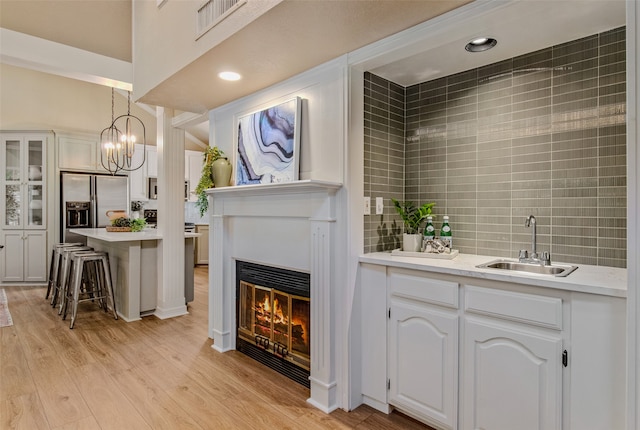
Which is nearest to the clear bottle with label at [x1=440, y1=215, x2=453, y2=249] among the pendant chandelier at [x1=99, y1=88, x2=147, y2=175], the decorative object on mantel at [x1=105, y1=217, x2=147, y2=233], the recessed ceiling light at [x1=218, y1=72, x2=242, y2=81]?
the recessed ceiling light at [x1=218, y1=72, x2=242, y2=81]

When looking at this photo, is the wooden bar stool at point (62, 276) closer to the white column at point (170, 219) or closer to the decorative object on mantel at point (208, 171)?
the white column at point (170, 219)

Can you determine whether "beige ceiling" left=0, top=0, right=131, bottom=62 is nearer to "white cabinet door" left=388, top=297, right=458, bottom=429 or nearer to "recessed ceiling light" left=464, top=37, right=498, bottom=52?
"recessed ceiling light" left=464, top=37, right=498, bottom=52

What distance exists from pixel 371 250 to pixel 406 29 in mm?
1285

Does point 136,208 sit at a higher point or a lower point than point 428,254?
higher

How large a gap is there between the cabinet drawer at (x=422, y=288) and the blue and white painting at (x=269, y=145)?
3.06ft

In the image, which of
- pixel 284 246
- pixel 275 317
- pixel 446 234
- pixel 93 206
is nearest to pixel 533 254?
pixel 446 234

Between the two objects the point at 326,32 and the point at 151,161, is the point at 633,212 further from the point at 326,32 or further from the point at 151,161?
the point at 151,161

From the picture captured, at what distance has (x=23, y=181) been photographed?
5.62 m

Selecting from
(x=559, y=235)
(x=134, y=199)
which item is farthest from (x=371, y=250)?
(x=134, y=199)

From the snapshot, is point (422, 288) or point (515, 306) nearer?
point (515, 306)

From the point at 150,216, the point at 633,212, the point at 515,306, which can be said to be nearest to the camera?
the point at 633,212

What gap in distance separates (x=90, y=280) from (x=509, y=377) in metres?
4.75

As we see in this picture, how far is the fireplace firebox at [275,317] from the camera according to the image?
253cm

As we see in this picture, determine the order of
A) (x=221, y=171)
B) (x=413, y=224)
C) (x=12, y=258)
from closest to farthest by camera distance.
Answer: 1. (x=413, y=224)
2. (x=221, y=171)
3. (x=12, y=258)
